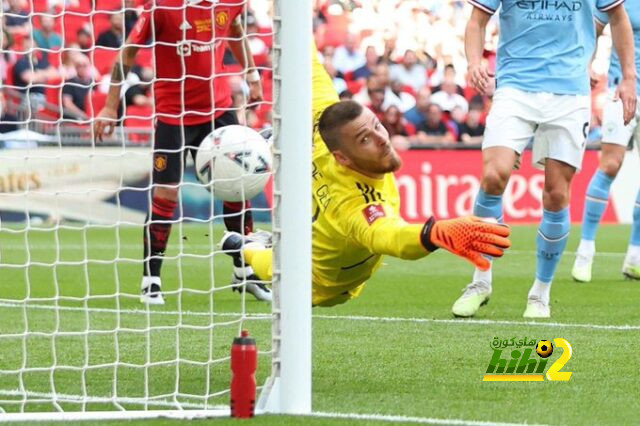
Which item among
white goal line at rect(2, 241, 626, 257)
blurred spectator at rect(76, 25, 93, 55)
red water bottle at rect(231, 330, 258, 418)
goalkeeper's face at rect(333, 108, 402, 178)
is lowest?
white goal line at rect(2, 241, 626, 257)

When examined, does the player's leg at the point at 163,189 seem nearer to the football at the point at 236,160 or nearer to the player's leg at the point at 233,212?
the player's leg at the point at 233,212

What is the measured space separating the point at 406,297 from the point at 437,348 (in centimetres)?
268

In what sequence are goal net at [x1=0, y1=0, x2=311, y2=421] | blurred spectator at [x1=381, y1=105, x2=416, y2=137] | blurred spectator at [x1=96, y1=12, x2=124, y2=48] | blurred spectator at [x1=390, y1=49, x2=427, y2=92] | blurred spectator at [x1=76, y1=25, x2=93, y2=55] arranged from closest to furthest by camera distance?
goal net at [x1=0, y1=0, x2=311, y2=421]
blurred spectator at [x1=96, y1=12, x2=124, y2=48]
blurred spectator at [x1=76, y1=25, x2=93, y2=55]
blurred spectator at [x1=381, y1=105, x2=416, y2=137]
blurred spectator at [x1=390, y1=49, x2=427, y2=92]

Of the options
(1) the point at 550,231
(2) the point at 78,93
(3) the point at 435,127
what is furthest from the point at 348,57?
(1) the point at 550,231

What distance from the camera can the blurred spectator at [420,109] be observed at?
18938 mm

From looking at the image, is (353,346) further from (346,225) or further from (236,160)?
(346,225)

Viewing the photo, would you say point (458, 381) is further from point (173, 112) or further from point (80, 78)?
point (80, 78)

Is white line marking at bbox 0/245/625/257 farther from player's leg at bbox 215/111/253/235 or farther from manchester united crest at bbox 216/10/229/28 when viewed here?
manchester united crest at bbox 216/10/229/28

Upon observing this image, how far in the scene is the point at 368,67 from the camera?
19.6 metres

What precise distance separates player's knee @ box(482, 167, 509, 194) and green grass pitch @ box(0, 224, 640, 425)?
717 mm

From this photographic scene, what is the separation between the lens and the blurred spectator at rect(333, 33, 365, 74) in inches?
777

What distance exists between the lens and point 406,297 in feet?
28.0

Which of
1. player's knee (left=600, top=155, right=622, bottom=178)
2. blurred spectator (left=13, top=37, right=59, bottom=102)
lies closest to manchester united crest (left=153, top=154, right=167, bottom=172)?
player's knee (left=600, top=155, right=622, bottom=178)

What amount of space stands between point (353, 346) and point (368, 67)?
1389cm
